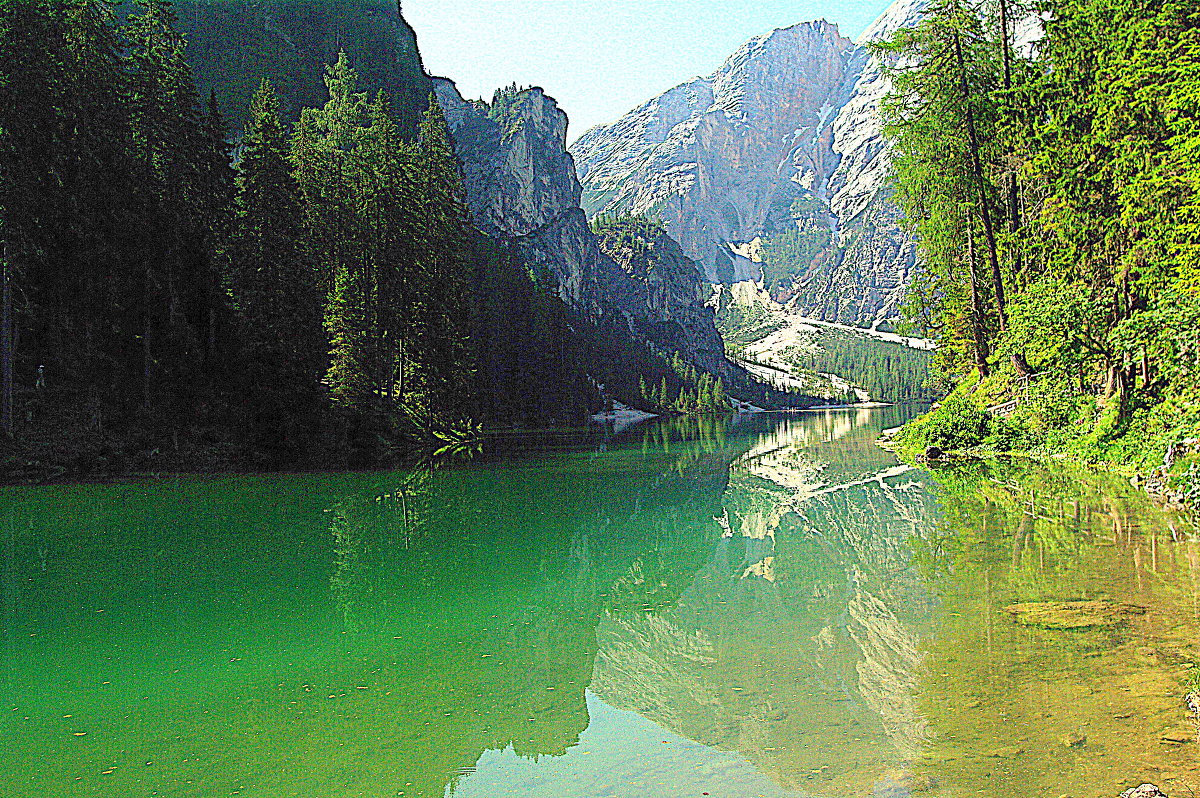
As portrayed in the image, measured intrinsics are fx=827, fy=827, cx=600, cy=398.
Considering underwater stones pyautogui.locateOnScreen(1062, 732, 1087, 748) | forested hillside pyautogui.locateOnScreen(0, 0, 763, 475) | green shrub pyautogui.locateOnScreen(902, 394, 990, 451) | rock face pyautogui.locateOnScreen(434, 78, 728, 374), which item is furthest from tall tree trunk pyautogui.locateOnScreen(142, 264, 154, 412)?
rock face pyautogui.locateOnScreen(434, 78, 728, 374)

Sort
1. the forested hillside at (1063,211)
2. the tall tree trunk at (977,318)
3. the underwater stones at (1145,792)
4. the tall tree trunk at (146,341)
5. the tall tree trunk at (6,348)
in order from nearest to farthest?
the underwater stones at (1145,792) → the forested hillside at (1063,211) → the tall tree trunk at (6,348) → the tall tree trunk at (977,318) → the tall tree trunk at (146,341)

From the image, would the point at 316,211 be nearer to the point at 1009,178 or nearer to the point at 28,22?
the point at 28,22

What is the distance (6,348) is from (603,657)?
1044 inches

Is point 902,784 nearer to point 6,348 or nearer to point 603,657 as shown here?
point 603,657

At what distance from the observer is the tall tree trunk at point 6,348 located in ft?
87.2

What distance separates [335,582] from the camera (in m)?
12.0

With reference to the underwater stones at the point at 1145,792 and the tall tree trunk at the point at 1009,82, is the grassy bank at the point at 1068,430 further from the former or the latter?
the underwater stones at the point at 1145,792

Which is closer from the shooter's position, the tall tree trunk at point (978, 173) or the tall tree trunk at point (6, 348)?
the tall tree trunk at point (6, 348)

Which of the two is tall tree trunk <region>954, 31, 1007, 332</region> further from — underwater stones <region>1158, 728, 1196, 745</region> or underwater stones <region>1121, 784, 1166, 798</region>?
underwater stones <region>1121, 784, 1166, 798</region>

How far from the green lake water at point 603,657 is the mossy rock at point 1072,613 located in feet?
0.56

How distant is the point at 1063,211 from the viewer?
24.2 meters

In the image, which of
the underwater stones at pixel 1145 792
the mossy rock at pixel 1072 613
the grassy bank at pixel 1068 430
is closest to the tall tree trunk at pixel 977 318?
A: the grassy bank at pixel 1068 430

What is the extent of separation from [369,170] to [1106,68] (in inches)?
1250

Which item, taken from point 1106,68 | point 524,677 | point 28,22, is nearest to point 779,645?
point 524,677
